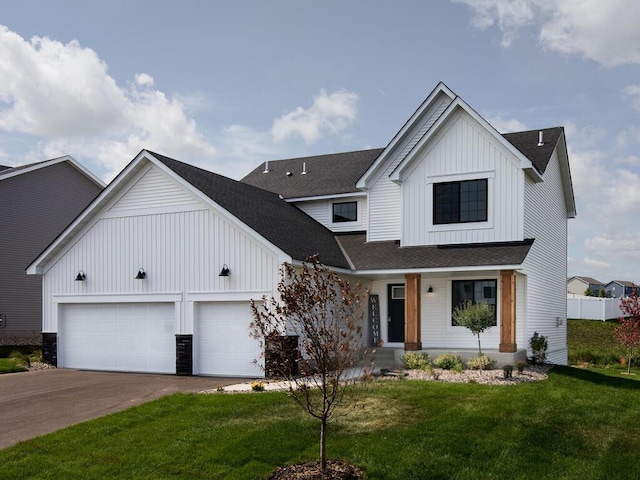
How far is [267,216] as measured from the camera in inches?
756

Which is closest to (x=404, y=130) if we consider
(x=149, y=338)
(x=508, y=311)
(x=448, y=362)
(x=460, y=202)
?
(x=460, y=202)

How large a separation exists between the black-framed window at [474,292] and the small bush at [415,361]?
6.30 feet

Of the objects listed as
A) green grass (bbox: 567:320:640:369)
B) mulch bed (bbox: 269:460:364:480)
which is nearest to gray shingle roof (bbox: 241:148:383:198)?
green grass (bbox: 567:320:640:369)

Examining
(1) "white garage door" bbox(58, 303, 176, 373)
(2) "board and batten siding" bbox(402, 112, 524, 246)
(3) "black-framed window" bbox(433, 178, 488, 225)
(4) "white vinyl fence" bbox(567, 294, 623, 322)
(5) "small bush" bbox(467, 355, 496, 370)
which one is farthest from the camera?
(4) "white vinyl fence" bbox(567, 294, 623, 322)

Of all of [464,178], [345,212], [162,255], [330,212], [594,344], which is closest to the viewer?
[162,255]

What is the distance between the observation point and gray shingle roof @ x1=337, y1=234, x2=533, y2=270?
17.4 m

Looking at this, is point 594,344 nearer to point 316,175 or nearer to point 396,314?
point 396,314

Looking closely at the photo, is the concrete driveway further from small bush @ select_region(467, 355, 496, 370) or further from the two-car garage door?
small bush @ select_region(467, 355, 496, 370)

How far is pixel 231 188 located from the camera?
2016 centimetres

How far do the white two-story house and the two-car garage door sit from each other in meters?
0.04

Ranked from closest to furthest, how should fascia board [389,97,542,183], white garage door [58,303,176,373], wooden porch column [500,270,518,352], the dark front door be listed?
wooden porch column [500,270,518,352] → fascia board [389,97,542,183] → white garage door [58,303,176,373] → the dark front door

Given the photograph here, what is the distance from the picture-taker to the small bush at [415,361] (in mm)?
17391

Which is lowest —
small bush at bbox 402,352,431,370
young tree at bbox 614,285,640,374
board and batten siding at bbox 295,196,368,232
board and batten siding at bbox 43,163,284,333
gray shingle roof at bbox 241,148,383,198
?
small bush at bbox 402,352,431,370

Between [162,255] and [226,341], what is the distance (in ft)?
11.4
